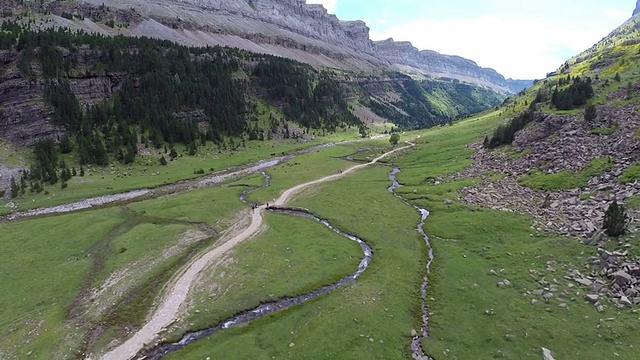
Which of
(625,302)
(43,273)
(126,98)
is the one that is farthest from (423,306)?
(126,98)

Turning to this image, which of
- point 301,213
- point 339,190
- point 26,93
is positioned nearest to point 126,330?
point 301,213

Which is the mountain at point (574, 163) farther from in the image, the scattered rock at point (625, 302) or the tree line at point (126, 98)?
the tree line at point (126, 98)

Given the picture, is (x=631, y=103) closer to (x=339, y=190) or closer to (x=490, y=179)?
(x=490, y=179)

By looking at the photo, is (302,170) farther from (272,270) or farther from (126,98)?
(126,98)

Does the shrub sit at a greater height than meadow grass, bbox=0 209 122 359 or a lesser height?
greater

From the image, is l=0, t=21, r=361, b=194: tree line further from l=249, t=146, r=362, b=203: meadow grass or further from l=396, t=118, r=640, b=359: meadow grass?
l=396, t=118, r=640, b=359: meadow grass

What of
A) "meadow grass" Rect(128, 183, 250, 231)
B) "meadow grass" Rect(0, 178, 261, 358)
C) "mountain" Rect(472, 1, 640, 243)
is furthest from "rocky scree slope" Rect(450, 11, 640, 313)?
"meadow grass" Rect(128, 183, 250, 231)

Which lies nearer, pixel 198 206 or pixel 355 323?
pixel 355 323

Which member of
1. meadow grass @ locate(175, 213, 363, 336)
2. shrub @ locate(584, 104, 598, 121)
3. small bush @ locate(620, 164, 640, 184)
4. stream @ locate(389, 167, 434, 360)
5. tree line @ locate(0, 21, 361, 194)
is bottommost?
stream @ locate(389, 167, 434, 360)

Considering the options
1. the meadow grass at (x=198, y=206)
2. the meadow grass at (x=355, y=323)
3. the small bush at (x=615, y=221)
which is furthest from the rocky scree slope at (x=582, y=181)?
the meadow grass at (x=198, y=206)
